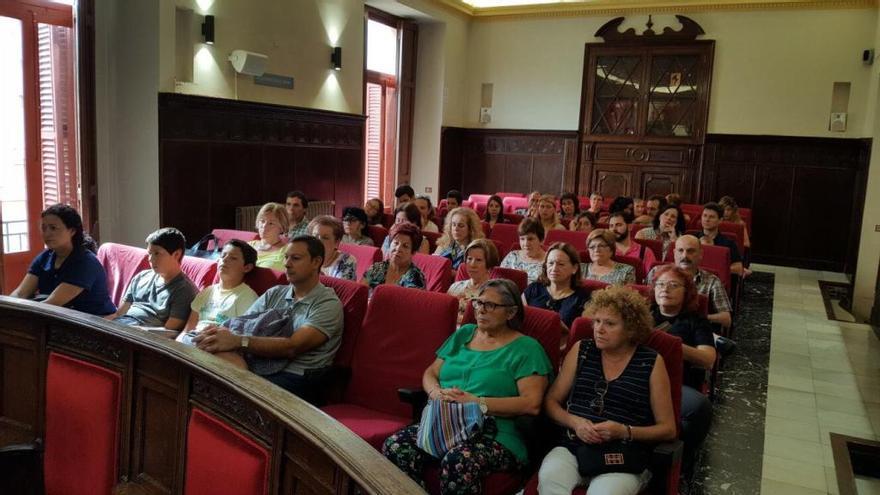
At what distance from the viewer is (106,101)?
5977mm

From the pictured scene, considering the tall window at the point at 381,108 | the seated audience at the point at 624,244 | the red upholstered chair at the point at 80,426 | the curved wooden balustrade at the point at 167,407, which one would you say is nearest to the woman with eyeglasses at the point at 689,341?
the seated audience at the point at 624,244

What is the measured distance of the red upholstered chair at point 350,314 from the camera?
312cm

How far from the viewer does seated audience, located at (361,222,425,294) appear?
13.2 feet

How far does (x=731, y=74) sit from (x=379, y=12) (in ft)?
17.4

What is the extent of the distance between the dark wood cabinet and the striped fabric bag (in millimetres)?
8880

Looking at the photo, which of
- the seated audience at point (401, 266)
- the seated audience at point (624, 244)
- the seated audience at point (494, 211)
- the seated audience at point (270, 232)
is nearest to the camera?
the seated audience at point (401, 266)

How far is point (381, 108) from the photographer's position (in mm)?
10297

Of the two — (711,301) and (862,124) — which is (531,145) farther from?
(711,301)

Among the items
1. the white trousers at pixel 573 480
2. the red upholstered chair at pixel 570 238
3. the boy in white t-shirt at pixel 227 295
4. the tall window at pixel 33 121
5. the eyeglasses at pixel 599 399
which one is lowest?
the white trousers at pixel 573 480

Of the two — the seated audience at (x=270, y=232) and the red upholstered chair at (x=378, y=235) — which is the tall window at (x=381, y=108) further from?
the seated audience at (x=270, y=232)

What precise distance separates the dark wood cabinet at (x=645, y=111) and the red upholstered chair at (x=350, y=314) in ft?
27.3

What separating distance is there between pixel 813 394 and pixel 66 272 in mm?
4661

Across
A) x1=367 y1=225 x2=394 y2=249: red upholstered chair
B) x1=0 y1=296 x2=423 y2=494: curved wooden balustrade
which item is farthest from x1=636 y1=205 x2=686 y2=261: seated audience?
x1=0 y1=296 x2=423 y2=494: curved wooden balustrade

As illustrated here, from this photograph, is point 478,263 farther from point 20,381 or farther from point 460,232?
point 20,381
